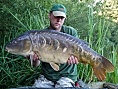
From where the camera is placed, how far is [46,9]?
5.66 meters

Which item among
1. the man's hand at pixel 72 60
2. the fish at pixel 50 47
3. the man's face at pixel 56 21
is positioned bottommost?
the man's hand at pixel 72 60

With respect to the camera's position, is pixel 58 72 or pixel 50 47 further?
pixel 58 72

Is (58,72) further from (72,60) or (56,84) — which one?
(72,60)

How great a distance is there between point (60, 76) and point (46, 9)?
2.03 meters

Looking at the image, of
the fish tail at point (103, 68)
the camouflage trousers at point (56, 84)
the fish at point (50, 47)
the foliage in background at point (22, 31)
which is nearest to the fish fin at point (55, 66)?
the fish at point (50, 47)

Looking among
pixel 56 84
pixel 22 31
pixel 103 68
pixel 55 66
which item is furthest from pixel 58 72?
pixel 22 31

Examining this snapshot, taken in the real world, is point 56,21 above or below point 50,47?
above

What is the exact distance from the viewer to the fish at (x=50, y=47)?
3.38 metres

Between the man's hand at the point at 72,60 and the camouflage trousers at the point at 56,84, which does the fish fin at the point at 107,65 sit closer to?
the man's hand at the point at 72,60

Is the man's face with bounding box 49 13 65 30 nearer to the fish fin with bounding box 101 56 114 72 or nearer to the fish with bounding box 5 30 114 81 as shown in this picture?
the fish with bounding box 5 30 114 81

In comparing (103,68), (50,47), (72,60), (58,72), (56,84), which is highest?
(50,47)

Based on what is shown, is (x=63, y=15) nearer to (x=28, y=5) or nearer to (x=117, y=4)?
(x=28, y=5)

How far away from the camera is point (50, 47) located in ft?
11.1

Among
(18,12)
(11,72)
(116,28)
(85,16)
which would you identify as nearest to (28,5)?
(18,12)
